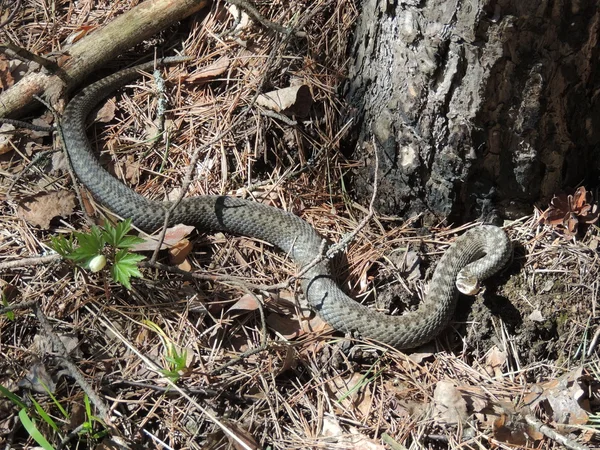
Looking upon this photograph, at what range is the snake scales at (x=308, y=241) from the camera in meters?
4.04

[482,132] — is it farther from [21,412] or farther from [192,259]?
[21,412]

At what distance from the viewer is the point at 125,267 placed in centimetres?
362

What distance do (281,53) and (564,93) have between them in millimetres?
2054

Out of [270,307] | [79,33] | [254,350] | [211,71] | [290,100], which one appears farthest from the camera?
[79,33]

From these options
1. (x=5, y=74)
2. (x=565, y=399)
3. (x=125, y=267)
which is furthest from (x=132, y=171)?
(x=565, y=399)

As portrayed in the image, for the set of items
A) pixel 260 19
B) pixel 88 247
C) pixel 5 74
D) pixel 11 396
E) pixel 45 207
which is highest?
pixel 260 19

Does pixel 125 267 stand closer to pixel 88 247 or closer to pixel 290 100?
pixel 88 247

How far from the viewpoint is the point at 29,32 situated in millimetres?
5156

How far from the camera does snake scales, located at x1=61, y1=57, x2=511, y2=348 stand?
404 cm

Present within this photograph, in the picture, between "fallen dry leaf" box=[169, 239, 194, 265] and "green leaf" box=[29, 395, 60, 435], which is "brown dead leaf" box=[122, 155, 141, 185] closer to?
"fallen dry leaf" box=[169, 239, 194, 265]

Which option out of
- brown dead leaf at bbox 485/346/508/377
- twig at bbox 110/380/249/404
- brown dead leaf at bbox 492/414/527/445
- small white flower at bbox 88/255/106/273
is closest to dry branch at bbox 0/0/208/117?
small white flower at bbox 88/255/106/273

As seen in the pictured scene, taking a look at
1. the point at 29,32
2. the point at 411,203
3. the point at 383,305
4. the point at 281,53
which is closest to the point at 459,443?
the point at 383,305

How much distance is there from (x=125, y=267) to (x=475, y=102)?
94.2 inches

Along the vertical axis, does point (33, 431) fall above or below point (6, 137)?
below
